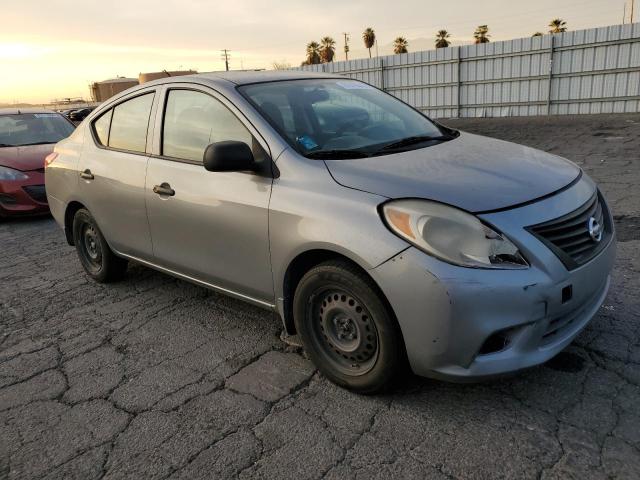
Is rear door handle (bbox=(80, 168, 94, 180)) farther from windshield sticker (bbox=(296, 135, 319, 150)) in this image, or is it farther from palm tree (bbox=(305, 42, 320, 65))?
palm tree (bbox=(305, 42, 320, 65))

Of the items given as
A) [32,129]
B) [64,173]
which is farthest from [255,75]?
[32,129]

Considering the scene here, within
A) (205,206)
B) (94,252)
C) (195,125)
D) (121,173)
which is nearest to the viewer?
(205,206)

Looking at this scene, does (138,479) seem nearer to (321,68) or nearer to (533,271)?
(533,271)

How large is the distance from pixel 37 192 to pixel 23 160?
1.79 ft

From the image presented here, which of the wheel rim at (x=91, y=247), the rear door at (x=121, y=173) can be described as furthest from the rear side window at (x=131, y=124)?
the wheel rim at (x=91, y=247)

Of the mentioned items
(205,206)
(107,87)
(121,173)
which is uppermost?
(107,87)

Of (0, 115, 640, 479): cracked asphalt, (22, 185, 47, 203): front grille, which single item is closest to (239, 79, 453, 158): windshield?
(0, 115, 640, 479): cracked asphalt

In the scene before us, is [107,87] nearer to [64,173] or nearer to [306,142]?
[64,173]

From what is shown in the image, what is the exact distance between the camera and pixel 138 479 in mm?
2244

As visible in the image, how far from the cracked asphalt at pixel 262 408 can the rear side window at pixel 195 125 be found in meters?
1.24

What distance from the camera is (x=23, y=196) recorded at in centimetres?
736

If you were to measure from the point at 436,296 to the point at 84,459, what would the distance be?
1.77 meters

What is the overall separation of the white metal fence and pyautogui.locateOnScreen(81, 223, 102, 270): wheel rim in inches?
507

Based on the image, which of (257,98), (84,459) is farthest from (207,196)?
(84,459)
